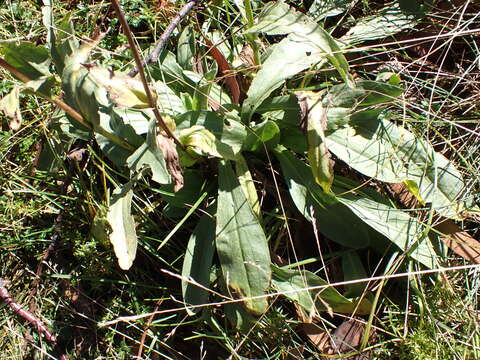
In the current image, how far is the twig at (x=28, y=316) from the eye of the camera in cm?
207

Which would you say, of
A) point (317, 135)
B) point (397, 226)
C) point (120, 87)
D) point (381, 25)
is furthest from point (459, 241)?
point (120, 87)

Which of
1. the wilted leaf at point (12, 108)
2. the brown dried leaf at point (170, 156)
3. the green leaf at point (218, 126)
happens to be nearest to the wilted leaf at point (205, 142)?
the green leaf at point (218, 126)

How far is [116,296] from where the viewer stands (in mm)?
2064

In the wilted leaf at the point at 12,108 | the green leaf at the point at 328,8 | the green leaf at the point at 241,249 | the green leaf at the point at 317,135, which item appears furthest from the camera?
the green leaf at the point at 328,8

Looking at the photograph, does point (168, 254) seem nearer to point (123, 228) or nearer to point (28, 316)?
point (123, 228)

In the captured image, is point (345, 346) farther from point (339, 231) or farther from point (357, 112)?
point (357, 112)

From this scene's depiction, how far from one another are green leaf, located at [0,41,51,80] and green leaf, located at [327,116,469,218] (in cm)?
96

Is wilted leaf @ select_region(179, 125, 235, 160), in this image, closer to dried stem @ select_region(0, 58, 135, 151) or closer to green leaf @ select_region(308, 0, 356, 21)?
dried stem @ select_region(0, 58, 135, 151)

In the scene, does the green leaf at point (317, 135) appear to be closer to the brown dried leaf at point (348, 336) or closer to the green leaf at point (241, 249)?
the green leaf at point (241, 249)

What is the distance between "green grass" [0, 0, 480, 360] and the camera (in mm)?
1886

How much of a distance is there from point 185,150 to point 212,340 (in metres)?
0.70

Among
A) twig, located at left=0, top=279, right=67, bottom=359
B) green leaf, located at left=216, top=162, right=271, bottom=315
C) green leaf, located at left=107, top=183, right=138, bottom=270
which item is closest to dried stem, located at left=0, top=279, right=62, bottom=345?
twig, located at left=0, top=279, right=67, bottom=359

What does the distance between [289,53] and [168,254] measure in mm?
842

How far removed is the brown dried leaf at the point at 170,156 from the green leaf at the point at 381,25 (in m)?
0.89
